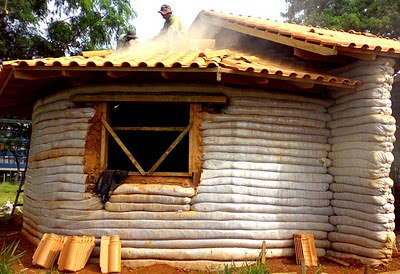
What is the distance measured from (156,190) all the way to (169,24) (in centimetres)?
477

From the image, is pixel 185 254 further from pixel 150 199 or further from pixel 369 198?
pixel 369 198

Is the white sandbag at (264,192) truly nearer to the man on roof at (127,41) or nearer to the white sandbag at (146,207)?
the white sandbag at (146,207)

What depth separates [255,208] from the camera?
6.66 meters

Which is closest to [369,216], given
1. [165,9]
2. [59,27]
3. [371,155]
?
[371,155]

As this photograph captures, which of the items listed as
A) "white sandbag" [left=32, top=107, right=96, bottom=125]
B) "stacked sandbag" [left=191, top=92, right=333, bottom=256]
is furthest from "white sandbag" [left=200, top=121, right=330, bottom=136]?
"white sandbag" [left=32, top=107, right=96, bottom=125]

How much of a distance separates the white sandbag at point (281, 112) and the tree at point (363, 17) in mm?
11410

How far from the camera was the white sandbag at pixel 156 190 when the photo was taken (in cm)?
655

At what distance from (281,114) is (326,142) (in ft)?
3.49

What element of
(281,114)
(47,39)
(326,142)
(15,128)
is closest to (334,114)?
(326,142)

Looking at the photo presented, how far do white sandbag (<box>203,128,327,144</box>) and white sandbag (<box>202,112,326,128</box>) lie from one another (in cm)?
18

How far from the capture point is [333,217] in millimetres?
7047

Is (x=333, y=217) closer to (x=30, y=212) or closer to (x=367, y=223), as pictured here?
(x=367, y=223)

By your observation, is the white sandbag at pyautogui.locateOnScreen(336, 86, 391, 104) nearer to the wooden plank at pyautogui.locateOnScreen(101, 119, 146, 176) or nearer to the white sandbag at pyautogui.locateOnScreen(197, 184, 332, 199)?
the white sandbag at pyautogui.locateOnScreen(197, 184, 332, 199)

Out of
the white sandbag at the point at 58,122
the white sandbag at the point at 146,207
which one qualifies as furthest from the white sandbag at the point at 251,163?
the white sandbag at the point at 58,122
